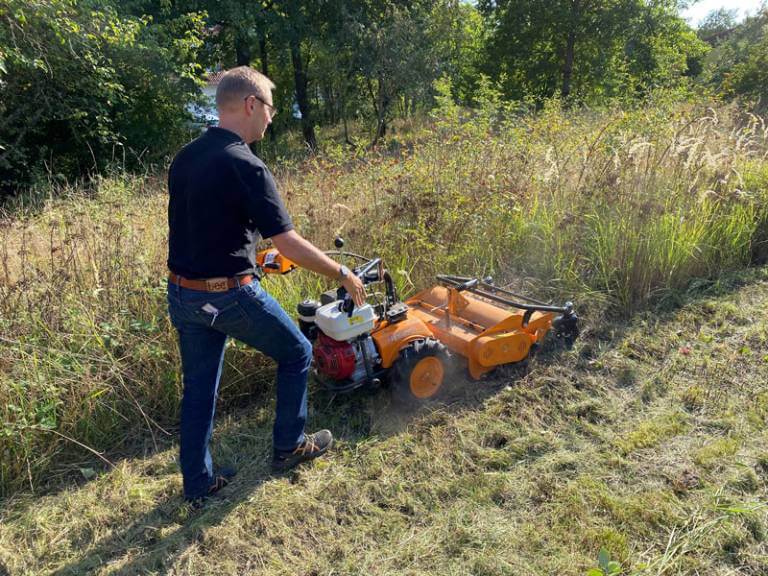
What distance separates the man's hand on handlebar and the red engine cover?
63cm

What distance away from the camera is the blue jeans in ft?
8.09

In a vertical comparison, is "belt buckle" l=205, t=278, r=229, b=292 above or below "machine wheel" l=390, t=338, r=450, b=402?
above

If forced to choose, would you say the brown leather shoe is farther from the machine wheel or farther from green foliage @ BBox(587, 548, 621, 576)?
green foliage @ BBox(587, 548, 621, 576)

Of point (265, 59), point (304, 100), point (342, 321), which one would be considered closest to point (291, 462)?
point (342, 321)

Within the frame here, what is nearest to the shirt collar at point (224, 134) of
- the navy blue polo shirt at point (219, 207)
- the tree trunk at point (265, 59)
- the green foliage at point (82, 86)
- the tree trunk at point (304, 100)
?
the navy blue polo shirt at point (219, 207)

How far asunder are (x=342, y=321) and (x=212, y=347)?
0.75 m

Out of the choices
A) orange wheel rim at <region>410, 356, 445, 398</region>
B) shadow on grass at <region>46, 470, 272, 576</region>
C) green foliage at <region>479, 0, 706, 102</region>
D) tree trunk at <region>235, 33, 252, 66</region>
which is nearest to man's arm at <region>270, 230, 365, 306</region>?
orange wheel rim at <region>410, 356, 445, 398</region>

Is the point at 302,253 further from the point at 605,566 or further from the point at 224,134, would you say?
the point at 605,566

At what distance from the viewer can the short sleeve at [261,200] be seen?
7.37ft

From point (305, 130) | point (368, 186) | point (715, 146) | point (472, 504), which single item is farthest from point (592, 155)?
point (305, 130)

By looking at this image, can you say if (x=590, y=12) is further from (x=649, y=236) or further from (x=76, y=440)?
(x=76, y=440)

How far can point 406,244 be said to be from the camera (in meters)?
4.74

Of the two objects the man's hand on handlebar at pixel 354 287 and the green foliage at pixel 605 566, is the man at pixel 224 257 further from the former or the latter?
the green foliage at pixel 605 566

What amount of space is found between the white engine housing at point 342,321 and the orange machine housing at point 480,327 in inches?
19.6
